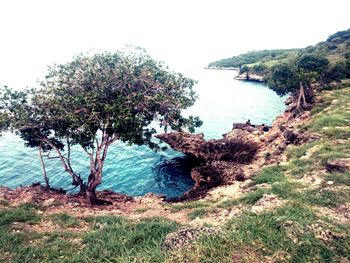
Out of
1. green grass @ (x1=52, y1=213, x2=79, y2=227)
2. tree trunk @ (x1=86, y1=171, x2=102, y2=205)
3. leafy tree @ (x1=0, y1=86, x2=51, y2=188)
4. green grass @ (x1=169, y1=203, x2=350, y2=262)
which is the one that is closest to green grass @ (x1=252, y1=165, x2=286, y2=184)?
green grass @ (x1=169, y1=203, x2=350, y2=262)

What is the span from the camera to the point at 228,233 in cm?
1093

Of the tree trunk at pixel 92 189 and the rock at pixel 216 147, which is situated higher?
the tree trunk at pixel 92 189

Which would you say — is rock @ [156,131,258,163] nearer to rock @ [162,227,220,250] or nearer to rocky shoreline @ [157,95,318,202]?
rocky shoreline @ [157,95,318,202]

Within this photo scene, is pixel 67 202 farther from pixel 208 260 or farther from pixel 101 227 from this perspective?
pixel 208 260

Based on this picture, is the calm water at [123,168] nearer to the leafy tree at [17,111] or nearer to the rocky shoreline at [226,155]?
the rocky shoreline at [226,155]

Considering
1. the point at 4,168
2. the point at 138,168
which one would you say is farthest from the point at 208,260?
the point at 4,168

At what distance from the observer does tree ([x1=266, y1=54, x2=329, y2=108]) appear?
44666mm

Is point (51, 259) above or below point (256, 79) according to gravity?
above

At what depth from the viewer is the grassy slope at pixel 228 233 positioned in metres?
9.96

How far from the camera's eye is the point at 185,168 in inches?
1497

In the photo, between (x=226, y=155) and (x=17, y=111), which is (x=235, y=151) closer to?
(x=226, y=155)

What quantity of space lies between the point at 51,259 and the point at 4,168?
99.7ft

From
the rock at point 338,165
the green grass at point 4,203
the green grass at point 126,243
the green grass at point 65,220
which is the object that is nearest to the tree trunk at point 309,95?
the rock at point 338,165

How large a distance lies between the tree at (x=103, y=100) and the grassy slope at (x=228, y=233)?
5.84 m
